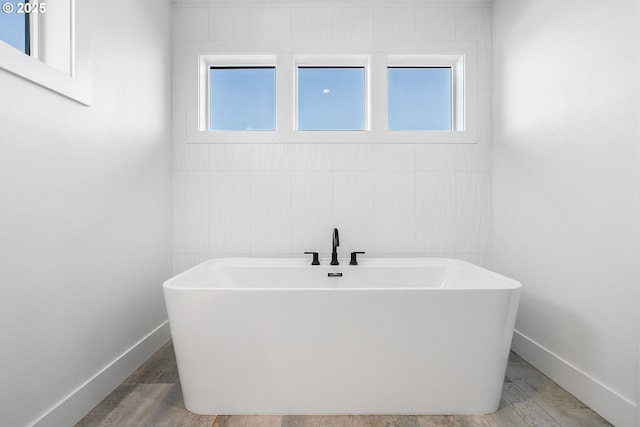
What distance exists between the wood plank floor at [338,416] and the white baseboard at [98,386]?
0.04 metres

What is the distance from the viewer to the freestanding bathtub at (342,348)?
1.66 meters

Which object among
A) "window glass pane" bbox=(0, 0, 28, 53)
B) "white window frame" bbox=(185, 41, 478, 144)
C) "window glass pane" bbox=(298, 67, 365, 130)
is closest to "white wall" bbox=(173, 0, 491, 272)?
"white window frame" bbox=(185, 41, 478, 144)

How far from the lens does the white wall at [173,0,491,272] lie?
2.72 m

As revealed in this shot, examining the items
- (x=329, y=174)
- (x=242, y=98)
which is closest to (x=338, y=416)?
(x=329, y=174)

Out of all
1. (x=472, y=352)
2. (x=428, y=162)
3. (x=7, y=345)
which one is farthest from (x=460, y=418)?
(x=7, y=345)

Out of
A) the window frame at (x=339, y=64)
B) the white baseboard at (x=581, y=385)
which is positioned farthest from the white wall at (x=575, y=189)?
the window frame at (x=339, y=64)

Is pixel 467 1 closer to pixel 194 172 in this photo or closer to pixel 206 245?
pixel 194 172

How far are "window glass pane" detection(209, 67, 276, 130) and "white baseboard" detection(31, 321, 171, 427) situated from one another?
5.33 feet

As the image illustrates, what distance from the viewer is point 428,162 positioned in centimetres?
273

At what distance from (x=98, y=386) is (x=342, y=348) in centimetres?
122

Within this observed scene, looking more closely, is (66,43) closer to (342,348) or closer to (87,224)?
(87,224)

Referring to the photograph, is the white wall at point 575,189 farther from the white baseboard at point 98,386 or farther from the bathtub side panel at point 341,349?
the white baseboard at point 98,386

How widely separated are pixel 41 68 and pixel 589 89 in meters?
2.44

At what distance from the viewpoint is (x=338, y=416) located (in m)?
1.71
